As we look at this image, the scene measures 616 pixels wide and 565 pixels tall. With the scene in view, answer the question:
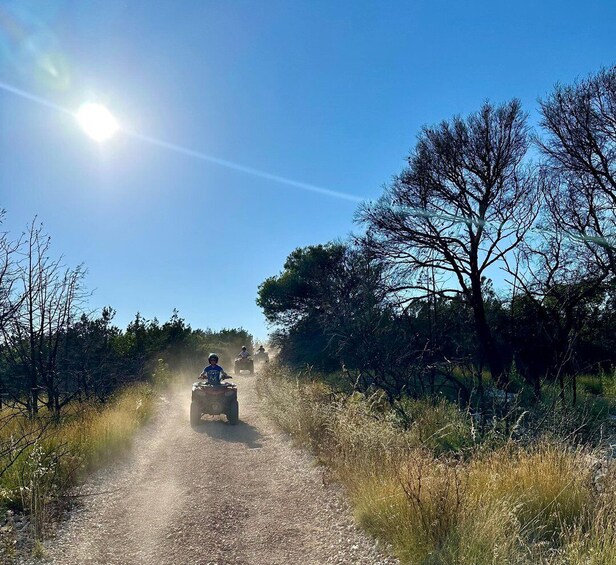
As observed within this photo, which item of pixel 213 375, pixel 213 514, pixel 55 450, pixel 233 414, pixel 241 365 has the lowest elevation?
pixel 213 514

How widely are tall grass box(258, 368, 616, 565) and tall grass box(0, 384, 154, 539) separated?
353cm

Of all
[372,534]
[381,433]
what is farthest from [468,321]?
[372,534]

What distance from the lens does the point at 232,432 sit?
33.4 ft

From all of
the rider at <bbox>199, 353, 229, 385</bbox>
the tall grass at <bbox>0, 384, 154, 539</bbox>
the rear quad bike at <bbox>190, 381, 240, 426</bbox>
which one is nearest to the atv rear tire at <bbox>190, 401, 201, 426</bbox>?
the rear quad bike at <bbox>190, 381, 240, 426</bbox>

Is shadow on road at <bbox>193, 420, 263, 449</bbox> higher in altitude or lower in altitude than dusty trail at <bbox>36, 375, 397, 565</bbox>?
higher

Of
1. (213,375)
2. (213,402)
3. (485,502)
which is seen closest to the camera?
(485,502)

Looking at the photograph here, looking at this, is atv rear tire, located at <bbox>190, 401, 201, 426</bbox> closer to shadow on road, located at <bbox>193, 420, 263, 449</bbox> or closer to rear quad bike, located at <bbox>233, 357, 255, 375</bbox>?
shadow on road, located at <bbox>193, 420, 263, 449</bbox>

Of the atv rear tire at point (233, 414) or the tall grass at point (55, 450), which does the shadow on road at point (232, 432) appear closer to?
the atv rear tire at point (233, 414)

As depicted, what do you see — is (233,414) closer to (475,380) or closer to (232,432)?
(232,432)

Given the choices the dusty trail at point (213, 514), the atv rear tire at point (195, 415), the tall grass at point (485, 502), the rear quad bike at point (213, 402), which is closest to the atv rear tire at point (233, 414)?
the rear quad bike at point (213, 402)

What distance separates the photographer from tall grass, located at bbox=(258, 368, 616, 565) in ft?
11.2

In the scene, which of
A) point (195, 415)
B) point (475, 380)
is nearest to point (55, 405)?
point (195, 415)

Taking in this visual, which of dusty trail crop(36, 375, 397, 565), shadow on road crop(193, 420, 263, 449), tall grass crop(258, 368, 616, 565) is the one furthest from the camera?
shadow on road crop(193, 420, 263, 449)

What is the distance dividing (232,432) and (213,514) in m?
5.09
